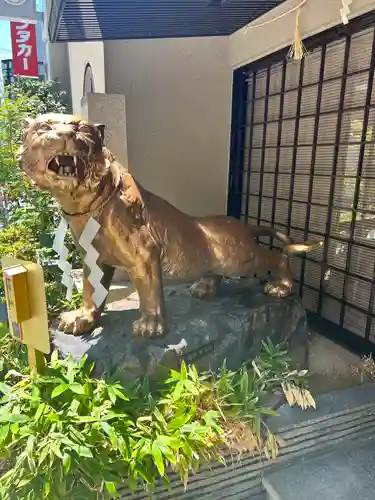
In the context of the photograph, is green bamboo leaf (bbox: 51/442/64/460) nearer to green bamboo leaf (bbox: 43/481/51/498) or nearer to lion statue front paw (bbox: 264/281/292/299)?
green bamboo leaf (bbox: 43/481/51/498)

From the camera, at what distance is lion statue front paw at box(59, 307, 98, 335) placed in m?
2.20

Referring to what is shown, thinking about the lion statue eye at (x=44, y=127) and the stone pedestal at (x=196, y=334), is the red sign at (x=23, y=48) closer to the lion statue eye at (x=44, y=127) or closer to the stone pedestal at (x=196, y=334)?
the stone pedestal at (x=196, y=334)

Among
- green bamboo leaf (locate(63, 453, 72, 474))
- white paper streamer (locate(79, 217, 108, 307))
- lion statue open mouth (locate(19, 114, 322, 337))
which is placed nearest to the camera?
green bamboo leaf (locate(63, 453, 72, 474))

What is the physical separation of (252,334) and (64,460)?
132 cm

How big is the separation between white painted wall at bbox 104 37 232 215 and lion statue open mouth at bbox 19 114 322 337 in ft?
4.61

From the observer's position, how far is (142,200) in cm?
214

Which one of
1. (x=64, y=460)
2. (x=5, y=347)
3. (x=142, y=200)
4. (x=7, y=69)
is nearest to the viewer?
(x=64, y=460)

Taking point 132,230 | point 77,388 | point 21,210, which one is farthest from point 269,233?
point 21,210

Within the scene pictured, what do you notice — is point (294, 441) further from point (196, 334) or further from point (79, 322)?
point (79, 322)

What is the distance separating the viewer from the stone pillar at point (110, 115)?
314cm

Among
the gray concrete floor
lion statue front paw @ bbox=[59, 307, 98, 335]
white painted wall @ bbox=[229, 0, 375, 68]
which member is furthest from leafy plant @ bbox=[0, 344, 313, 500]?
white painted wall @ bbox=[229, 0, 375, 68]

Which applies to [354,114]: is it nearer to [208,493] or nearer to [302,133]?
[302,133]

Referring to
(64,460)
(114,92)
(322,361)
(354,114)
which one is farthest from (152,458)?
(114,92)

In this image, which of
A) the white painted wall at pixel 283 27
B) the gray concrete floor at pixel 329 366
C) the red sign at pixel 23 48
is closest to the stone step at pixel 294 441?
the gray concrete floor at pixel 329 366
